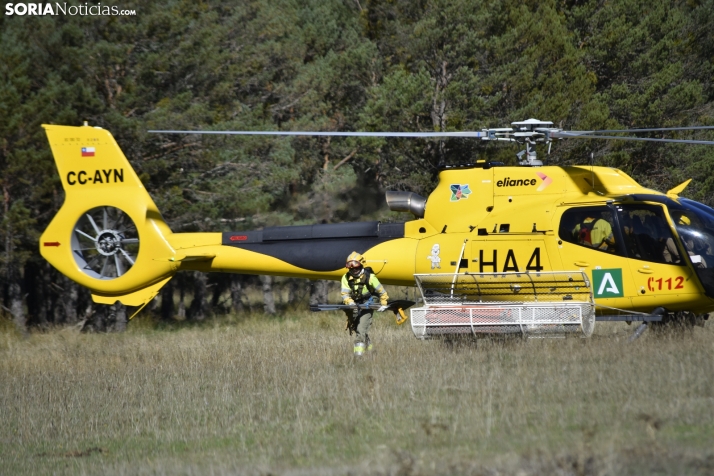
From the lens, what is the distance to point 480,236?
42.7 feet

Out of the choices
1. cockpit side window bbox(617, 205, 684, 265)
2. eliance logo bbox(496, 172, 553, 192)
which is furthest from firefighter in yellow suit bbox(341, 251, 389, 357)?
cockpit side window bbox(617, 205, 684, 265)

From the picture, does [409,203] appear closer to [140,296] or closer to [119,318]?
[140,296]

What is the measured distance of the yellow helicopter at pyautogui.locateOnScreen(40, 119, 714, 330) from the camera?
12.1 meters

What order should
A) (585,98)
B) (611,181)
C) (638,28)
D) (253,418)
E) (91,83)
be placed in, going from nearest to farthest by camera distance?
(253,418) → (611,181) → (91,83) → (585,98) → (638,28)

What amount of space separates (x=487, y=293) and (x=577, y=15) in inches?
916

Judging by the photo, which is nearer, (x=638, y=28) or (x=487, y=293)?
(x=487, y=293)

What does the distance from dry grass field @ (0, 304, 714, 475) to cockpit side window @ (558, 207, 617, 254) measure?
134cm

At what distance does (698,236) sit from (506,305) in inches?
104

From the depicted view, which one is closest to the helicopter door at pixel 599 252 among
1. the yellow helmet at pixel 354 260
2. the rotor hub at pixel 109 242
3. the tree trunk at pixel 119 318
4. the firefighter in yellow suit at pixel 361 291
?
the firefighter in yellow suit at pixel 361 291

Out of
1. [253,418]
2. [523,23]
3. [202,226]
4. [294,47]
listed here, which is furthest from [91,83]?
[253,418]

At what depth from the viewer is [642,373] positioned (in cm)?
966

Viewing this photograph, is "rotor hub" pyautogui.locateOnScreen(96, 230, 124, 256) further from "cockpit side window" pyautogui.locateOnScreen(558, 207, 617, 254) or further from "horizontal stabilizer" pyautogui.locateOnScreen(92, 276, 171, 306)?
"cockpit side window" pyautogui.locateOnScreen(558, 207, 617, 254)

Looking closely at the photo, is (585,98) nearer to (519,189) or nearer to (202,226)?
(202,226)
